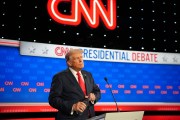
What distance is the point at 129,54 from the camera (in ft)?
15.0

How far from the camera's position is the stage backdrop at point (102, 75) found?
3.76m

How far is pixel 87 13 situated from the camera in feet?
14.8

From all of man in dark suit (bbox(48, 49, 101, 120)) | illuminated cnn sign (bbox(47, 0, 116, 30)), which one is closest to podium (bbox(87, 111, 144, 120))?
man in dark suit (bbox(48, 49, 101, 120))

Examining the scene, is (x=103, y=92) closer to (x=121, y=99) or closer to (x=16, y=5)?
(x=121, y=99)

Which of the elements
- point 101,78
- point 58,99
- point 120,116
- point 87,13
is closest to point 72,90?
point 58,99

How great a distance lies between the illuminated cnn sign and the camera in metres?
4.30

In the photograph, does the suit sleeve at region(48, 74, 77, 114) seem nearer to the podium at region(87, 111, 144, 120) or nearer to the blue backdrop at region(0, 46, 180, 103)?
the podium at region(87, 111, 144, 120)

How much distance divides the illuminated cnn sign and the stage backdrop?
1.60 feet

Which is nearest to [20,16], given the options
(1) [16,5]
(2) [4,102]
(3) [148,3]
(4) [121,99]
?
(1) [16,5]

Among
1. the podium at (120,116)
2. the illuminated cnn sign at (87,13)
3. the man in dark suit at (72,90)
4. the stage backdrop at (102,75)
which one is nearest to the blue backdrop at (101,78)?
the stage backdrop at (102,75)

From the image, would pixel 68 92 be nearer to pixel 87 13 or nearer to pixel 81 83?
pixel 81 83

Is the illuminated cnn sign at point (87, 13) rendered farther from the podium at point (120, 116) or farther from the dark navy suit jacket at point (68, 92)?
the podium at point (120, 116)

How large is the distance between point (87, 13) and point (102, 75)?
103 cm

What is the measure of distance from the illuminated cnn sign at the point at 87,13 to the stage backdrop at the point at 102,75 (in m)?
0.49
